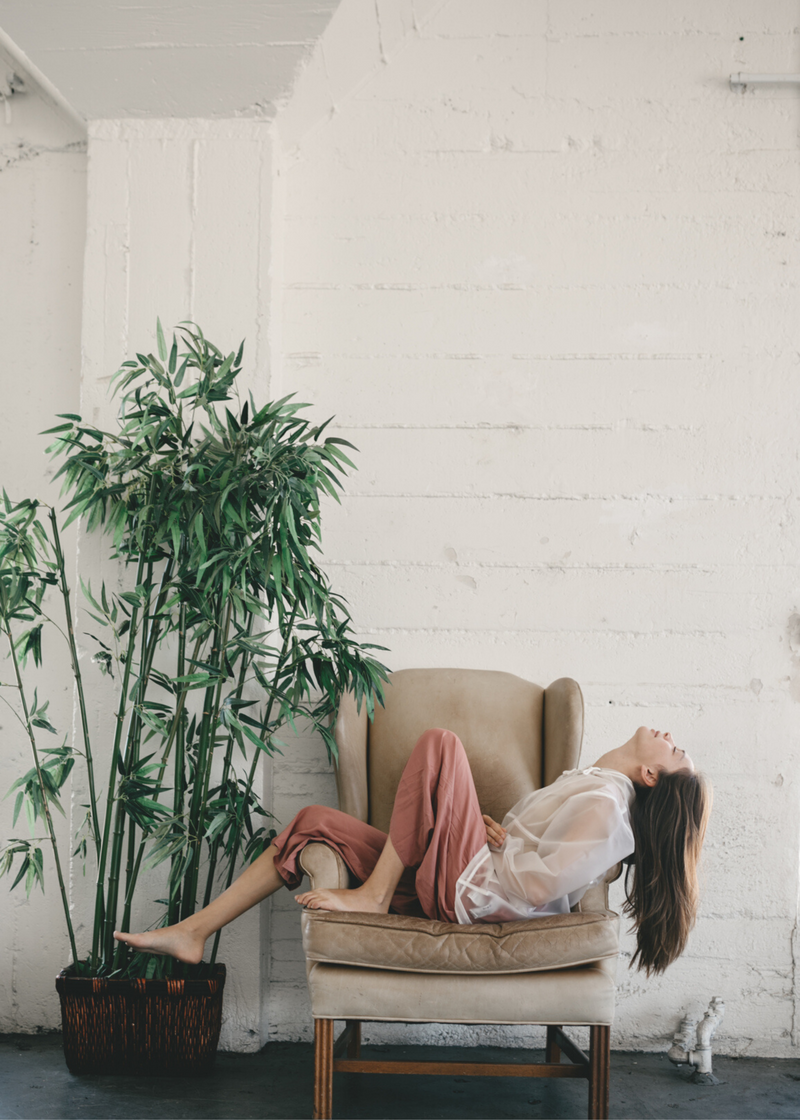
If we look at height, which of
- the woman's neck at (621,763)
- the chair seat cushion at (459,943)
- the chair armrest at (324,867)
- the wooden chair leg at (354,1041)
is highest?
the woman's neck at (621,763)

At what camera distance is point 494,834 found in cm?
204

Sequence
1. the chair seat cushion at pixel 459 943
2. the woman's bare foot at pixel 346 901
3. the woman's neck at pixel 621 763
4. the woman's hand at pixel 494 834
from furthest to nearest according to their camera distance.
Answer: the woman's neck at pixel 621 763 → the woman's hand at pixel 494 834 → the woman's bare foot at pixel 346 901 → the chair seat cushion at pixel 459 943

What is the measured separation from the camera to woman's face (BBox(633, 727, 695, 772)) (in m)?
2.11

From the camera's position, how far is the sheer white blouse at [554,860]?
6.11 feet

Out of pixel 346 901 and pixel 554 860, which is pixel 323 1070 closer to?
pixel 346 901

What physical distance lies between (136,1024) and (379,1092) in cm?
63

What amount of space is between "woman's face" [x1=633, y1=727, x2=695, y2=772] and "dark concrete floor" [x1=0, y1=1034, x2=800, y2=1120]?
32.2 inches

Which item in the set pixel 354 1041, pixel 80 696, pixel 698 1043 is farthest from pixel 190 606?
pixel 698 1043

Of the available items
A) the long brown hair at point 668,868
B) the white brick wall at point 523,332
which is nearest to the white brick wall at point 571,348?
the white brick wall at point 523,332

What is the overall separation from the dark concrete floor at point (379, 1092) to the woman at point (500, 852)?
0.37 m

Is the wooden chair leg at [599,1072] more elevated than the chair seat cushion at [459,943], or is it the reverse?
the chair seat cushion at [459,943]

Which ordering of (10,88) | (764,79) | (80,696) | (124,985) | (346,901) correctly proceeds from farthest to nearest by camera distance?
(10,88) < (764,79) < (80,696) < (124,985) < (346,901)

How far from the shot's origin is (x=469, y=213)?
2738 millimetres

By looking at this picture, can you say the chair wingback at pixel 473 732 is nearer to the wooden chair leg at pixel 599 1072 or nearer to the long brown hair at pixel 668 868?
the long brown hair at pixel 668 868
